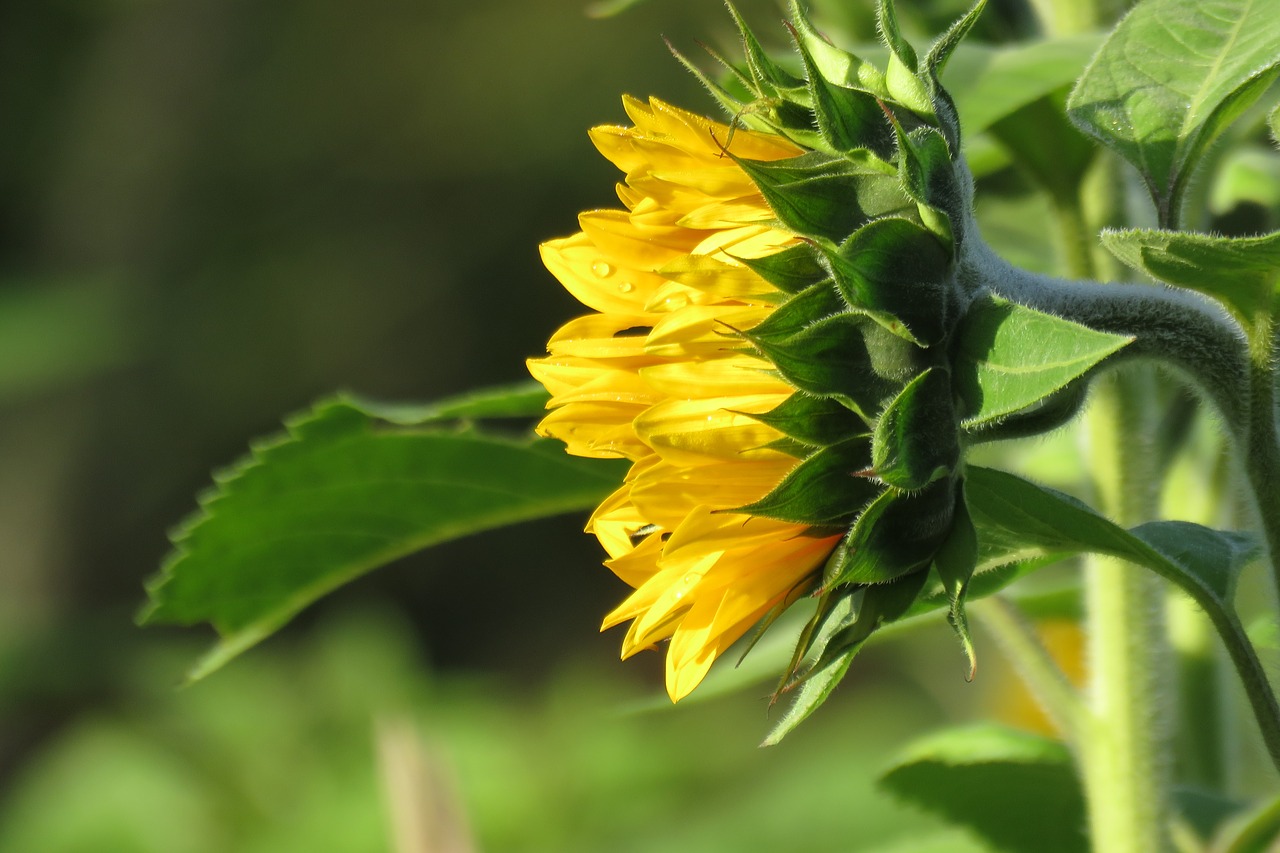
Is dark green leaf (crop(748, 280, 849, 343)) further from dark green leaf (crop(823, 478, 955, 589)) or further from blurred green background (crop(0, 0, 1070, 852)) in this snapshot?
blurred green background (crop(0, 0, 1070, 852))

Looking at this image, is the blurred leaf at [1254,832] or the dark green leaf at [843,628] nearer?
the dark green leaf at [843,628]

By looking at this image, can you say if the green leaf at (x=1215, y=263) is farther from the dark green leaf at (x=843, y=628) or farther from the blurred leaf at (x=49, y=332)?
the blurred leaf at (x=49, y=332)

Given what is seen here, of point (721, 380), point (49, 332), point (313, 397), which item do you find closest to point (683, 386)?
point (721, 380)

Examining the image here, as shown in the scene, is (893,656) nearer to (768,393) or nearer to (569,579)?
(569,579)

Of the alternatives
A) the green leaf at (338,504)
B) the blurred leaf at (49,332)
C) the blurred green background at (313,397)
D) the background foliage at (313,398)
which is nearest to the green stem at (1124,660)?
the green leaf at (338,504)

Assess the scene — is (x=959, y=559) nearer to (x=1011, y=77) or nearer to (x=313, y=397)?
(x=1011, y=77)

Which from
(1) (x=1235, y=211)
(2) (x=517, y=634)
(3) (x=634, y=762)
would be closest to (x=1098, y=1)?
(1) (x=1235, y=211)
